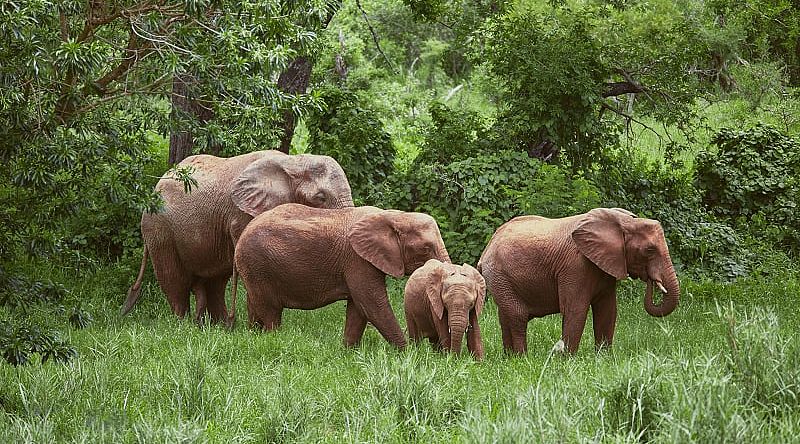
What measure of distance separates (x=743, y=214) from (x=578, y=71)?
5.08m

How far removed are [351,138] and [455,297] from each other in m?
9.10

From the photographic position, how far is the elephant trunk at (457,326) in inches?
362

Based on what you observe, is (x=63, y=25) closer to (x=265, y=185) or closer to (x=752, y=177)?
(x=265, y=185)

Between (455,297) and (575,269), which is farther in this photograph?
(575,269)

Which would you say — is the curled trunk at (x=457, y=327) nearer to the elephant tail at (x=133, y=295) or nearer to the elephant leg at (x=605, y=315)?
the elephant leg at (x=605, y=315)

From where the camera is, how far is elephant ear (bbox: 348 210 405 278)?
10336 mm

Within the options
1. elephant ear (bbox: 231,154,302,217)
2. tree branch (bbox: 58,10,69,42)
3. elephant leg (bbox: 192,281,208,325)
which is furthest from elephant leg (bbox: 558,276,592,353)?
tree branch (bbox: 58,10,69,42)

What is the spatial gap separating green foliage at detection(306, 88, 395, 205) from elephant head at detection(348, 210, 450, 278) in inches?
283

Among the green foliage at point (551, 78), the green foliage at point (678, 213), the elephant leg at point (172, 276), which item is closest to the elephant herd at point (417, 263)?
the elephant leg at point (172, 276)

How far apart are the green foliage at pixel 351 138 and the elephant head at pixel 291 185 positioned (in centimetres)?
531

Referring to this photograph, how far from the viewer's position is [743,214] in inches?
799

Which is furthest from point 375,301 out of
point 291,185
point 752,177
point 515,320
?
point 752,177

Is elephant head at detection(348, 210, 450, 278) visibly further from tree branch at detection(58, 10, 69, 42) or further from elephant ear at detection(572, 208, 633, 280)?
tree branch at detection(58, 10, 69, 42)

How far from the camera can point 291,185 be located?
12305mm
